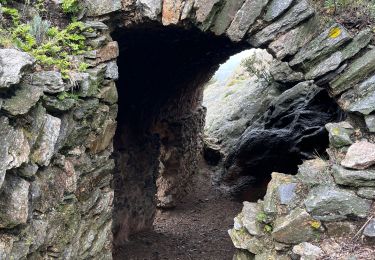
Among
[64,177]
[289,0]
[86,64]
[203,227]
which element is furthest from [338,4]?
[203,227]

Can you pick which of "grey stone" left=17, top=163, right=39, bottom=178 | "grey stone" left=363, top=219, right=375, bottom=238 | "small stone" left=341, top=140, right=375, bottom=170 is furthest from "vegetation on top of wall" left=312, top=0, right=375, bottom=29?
"grey stone" left=17, top=163, right=39, bottom=178

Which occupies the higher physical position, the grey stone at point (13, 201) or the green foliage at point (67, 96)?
the green foliage at point (67, 96)

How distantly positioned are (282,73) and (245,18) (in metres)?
6.86

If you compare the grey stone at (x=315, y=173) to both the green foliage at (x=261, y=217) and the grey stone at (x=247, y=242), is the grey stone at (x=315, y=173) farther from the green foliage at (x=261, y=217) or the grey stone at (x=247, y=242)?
the grey stone at (x=247, y=242)

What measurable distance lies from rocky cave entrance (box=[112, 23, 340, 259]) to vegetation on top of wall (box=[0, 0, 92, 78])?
991 mm

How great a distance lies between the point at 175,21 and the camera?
4344 mm

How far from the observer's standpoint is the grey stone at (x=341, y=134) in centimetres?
380

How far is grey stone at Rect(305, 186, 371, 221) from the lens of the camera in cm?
349

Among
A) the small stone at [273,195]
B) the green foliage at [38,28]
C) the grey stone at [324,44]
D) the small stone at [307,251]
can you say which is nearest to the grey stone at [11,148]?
the green foliage at [38,28]

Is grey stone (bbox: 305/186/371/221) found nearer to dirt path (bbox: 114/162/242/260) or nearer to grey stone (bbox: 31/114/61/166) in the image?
grey stone (bbox: 31/114/61/166)

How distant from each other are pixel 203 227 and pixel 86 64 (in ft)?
19.1

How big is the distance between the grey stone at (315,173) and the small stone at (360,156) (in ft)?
0.68

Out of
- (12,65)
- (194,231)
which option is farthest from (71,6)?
(194,231)

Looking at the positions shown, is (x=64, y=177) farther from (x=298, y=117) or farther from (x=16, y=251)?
(x=298, y=117)
